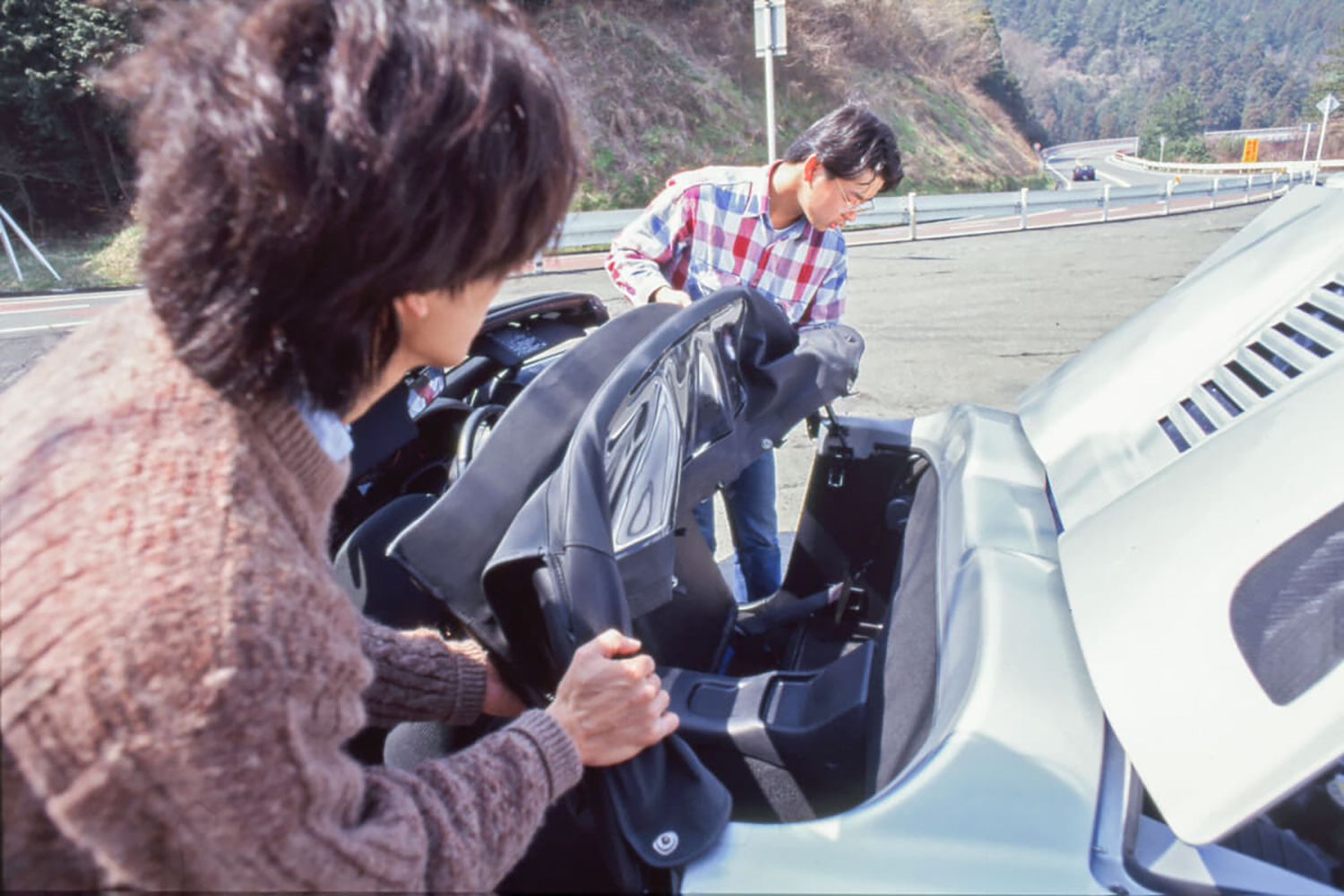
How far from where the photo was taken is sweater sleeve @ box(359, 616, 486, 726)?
47.8 inches

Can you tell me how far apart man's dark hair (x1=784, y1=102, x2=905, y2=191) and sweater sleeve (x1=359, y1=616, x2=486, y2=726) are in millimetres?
1821

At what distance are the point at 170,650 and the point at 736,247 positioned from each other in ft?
7.26

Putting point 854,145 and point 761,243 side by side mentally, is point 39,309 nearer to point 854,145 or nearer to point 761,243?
point 761,243

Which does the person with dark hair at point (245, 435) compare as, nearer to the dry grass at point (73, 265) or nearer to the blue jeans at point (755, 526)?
the blue jeans at point (755, 526)

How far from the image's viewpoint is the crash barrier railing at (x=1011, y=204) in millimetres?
14969

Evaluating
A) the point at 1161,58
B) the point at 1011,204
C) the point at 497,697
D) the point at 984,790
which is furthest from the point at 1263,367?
the point at 1161,58

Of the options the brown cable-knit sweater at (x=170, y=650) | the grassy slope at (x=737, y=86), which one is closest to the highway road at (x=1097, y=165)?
A: the grassy slope at (x=737, y=86)

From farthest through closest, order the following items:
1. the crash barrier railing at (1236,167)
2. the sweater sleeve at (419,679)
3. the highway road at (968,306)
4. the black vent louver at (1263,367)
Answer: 1. the crash barrier railing at (1236,167)
2. the highway road at (968,306)
3. the black vent louver at (1263,367)
4. the sweater sleeve at (419,679)

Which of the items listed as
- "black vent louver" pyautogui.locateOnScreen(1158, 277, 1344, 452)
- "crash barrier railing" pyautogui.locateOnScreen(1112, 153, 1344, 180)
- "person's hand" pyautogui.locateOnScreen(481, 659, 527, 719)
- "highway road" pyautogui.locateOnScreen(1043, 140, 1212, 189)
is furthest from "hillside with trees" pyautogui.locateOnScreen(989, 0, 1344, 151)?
"person's hand" pyautogui.locateOnScreen(481, 659, 527, 719)

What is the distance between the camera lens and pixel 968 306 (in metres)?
8.80

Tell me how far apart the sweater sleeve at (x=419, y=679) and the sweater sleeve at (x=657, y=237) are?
5.09ft

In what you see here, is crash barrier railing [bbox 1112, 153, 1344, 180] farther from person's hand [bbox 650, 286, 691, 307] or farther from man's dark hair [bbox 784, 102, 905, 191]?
person's hand [bbox 650, 286, 691, 307]

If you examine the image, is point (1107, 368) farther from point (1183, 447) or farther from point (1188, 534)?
point (1188, 534)

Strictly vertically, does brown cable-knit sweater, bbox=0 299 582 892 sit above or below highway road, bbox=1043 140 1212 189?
above
